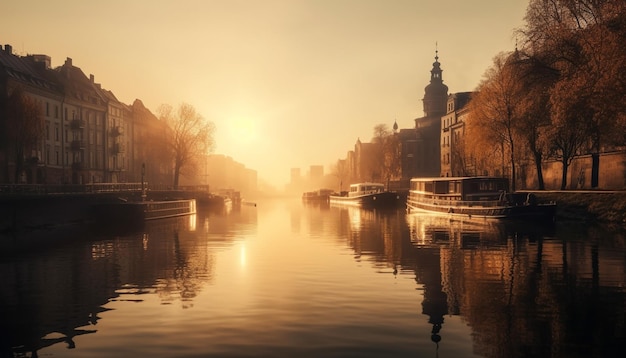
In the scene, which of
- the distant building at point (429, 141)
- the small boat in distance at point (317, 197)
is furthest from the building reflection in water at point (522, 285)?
the distant building at point (429, 141)

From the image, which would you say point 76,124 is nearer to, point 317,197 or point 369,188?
point 369,188

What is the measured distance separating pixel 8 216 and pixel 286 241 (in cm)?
2095

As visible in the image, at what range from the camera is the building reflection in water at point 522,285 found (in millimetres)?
12039

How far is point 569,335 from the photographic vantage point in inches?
481

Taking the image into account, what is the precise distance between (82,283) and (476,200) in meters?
41.3

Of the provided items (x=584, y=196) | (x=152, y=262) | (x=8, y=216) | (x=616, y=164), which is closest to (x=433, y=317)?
(x=152, y=262)

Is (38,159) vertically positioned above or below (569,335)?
above

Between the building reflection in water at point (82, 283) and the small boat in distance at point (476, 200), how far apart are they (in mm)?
24821

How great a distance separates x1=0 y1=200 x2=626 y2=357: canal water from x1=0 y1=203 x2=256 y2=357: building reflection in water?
0.22ft

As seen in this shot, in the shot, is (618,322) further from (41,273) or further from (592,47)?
(592,47)

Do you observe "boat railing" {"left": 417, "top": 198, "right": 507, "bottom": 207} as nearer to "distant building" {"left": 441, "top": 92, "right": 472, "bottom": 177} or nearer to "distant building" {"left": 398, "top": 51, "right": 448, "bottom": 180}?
"distant building" {"left": 441, "top": 92, "right": 472, "bottom": 177}

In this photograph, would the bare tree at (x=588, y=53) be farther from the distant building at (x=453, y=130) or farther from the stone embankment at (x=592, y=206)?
the distant building at (x=453, y=130)

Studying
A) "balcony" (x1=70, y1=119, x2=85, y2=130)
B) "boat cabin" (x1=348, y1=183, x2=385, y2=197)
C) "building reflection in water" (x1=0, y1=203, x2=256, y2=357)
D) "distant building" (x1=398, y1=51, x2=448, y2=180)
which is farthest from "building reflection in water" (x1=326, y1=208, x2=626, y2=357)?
"distant building" (x1=398, y1=51, x2=448, y2=180)

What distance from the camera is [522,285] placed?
60.3 ft
